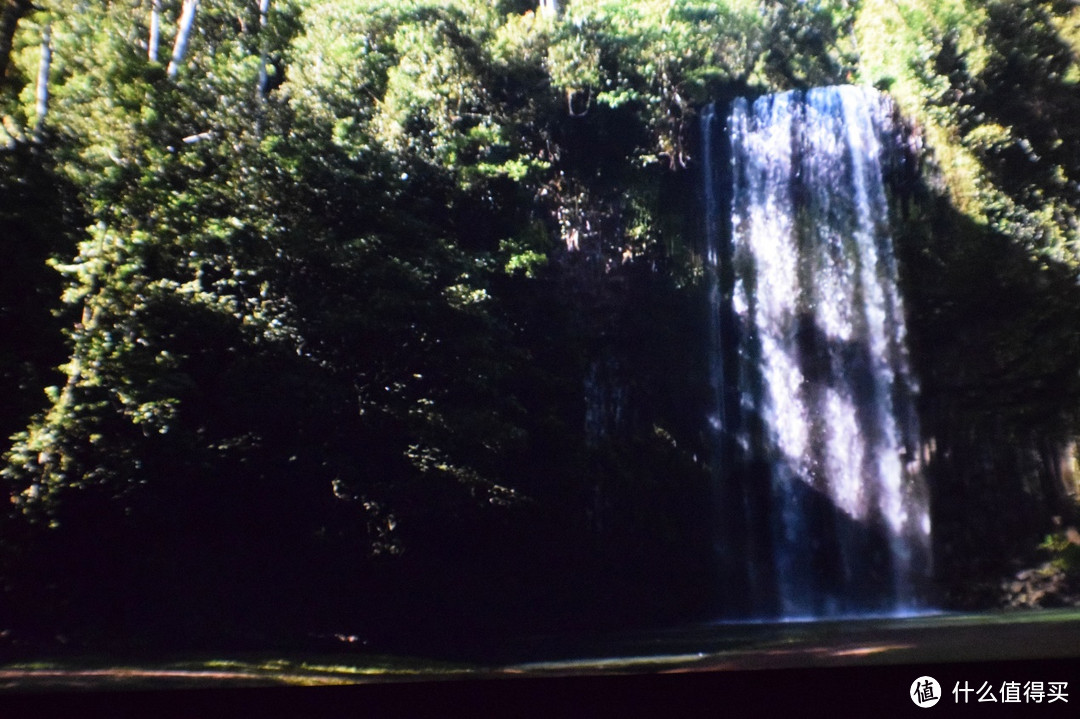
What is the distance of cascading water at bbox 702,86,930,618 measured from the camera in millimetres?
6953

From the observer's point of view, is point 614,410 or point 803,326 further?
point 803,326

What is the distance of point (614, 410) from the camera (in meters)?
7.00

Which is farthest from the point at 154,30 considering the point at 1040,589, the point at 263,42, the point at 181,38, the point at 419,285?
the point at 1040,589

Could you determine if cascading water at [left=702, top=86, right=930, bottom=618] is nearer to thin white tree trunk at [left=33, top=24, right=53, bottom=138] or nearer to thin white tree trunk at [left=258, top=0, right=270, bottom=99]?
thin white tree trunk at [left=258, top=0, right=270, bottom=99]

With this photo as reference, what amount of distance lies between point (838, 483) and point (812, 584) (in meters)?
0.95

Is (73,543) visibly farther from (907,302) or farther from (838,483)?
(907,302)

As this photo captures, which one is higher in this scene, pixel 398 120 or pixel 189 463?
pixel 398 120

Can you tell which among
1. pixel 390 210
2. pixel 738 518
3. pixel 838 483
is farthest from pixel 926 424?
pixel 390 210

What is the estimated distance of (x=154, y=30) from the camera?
201 inches

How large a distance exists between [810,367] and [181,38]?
5.92 meters

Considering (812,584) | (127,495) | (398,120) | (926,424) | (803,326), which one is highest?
(398,120)

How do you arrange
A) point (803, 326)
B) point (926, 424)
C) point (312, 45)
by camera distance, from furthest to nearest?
point (803, 326), point (926, 424), point (312, 45)

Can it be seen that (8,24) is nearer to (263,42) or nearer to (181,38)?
(181,38)

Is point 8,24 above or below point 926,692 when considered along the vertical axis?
above
